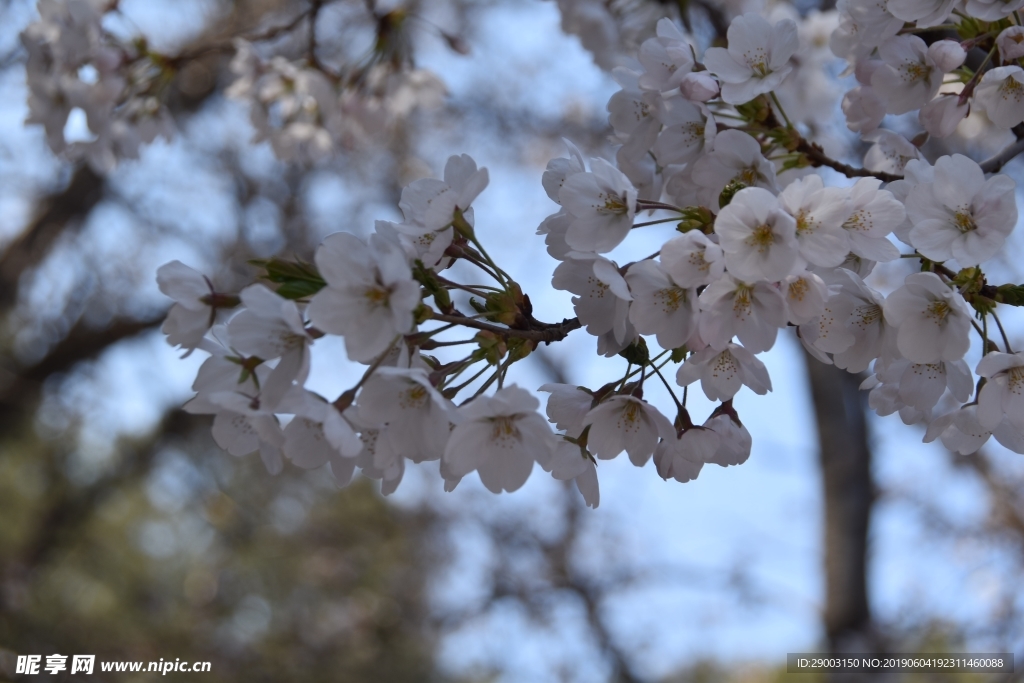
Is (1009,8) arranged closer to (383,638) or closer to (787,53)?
(787,53)

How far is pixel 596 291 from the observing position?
88cm

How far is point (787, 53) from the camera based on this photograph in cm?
106

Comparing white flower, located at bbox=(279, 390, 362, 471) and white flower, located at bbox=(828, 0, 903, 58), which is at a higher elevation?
white flower, located at bbox=(828, 0, 903, 58)

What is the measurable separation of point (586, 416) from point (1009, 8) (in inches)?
29.8

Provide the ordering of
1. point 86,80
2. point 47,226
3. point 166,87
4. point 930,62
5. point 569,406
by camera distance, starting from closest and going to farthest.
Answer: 1. point 569,406
2. point 930,62
3. point 86,80
4. point 166,87
5. point 47,226

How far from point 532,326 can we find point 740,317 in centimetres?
24

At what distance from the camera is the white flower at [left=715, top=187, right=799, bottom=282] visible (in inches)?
28.6

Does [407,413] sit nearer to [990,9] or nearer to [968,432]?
[968,432]

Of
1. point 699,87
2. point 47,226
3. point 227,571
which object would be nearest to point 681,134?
point 699,87

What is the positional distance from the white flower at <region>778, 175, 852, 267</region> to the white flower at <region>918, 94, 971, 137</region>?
15.2 inches

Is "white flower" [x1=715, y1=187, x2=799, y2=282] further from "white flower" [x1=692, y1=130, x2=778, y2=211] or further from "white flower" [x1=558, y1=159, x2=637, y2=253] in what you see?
"white flower" [x1=692, y1=130, x2=778, y2=211]

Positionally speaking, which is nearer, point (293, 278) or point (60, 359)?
point (293, 278)

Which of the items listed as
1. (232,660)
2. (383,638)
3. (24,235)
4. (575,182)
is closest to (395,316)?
(575,182)

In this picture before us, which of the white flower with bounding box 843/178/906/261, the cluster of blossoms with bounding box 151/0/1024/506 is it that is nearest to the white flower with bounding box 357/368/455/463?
the cluster of blossoms with bounding box 151/0/1024/506
